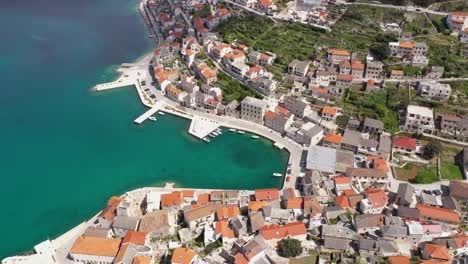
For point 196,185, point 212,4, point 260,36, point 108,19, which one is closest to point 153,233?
point 196,185

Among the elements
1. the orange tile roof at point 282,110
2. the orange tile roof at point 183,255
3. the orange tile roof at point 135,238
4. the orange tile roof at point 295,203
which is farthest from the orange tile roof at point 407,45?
the orange tile roof at point 135,238

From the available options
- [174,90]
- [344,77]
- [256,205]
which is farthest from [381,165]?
[174,90]

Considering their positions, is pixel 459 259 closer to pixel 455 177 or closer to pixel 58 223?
pixel 455 177

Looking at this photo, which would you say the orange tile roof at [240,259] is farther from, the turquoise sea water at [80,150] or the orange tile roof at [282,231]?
the turquoise sea water at [80,150]

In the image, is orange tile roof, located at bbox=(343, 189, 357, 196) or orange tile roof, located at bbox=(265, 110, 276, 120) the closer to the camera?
orange tile roof, located at bbox=(343, 189, 357, 196)

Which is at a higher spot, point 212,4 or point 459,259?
point 212,4

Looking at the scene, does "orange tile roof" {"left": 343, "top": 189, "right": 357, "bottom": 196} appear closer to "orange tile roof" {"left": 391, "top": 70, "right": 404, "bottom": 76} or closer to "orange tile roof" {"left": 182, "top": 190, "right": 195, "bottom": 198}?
"orange tile roof" {"left": 182, "top": 190, "right": 195, "bottom": 198}

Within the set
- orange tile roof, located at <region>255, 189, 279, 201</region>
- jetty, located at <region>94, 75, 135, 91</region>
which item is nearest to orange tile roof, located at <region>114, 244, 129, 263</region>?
orange tile roof, located at <region>255, 189, 279, 201</region>
